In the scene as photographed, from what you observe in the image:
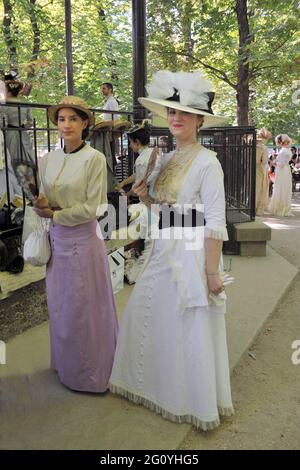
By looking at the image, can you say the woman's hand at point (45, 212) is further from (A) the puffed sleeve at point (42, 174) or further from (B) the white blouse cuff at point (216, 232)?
(B) the white blouse cuff at point (216, 232)

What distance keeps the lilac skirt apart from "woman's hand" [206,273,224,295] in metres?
0.78

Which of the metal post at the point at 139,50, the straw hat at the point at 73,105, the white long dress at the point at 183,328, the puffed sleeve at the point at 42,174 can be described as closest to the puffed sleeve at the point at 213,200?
the white long dress at the point at 183,328

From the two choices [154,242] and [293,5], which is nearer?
[154,242]

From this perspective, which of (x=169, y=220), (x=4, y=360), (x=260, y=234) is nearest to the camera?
(x=169, y=220)

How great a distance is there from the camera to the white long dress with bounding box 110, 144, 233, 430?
2.53 metres

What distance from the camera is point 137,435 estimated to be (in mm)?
2613

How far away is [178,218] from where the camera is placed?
2.66 meters

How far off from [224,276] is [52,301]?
110 centimetres

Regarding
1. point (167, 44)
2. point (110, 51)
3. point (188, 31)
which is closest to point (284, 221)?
point (188, 31)

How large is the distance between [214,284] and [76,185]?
39.0 inches

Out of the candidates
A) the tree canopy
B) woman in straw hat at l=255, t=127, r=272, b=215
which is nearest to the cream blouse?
the tree canopy

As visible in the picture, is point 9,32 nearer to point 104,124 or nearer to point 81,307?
point 104,124

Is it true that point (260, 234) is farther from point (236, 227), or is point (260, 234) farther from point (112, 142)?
point (112, 142)
